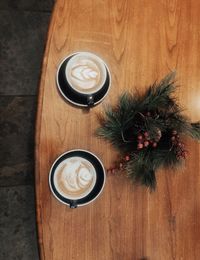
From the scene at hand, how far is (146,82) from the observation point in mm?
1149

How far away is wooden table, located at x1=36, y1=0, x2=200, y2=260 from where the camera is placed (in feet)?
3.42

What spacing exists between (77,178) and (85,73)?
1.06ft

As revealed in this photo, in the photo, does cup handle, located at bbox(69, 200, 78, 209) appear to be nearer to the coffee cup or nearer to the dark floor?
the coffee cup

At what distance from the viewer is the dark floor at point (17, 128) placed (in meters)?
1.64

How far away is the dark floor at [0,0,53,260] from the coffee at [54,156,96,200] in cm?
66

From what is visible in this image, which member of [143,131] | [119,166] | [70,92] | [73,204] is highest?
[70,92]

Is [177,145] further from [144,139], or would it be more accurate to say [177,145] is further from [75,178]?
[75,178]

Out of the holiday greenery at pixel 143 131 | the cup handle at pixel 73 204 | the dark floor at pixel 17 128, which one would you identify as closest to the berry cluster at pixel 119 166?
the holiday greenery at pixel 143 131

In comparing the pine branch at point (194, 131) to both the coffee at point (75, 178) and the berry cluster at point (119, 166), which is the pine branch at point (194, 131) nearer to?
the berry cluster at point (119, 166)

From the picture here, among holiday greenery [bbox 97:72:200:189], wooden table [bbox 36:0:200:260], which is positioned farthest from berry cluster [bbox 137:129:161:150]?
wooden table [bbox 36:0:200:260]

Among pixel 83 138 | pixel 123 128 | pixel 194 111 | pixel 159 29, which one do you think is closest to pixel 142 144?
pixel 123 128

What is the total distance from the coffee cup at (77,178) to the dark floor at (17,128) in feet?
2.18

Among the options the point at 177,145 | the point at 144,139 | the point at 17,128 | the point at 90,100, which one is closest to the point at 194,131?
the point at 177,145

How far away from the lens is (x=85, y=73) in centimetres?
104
